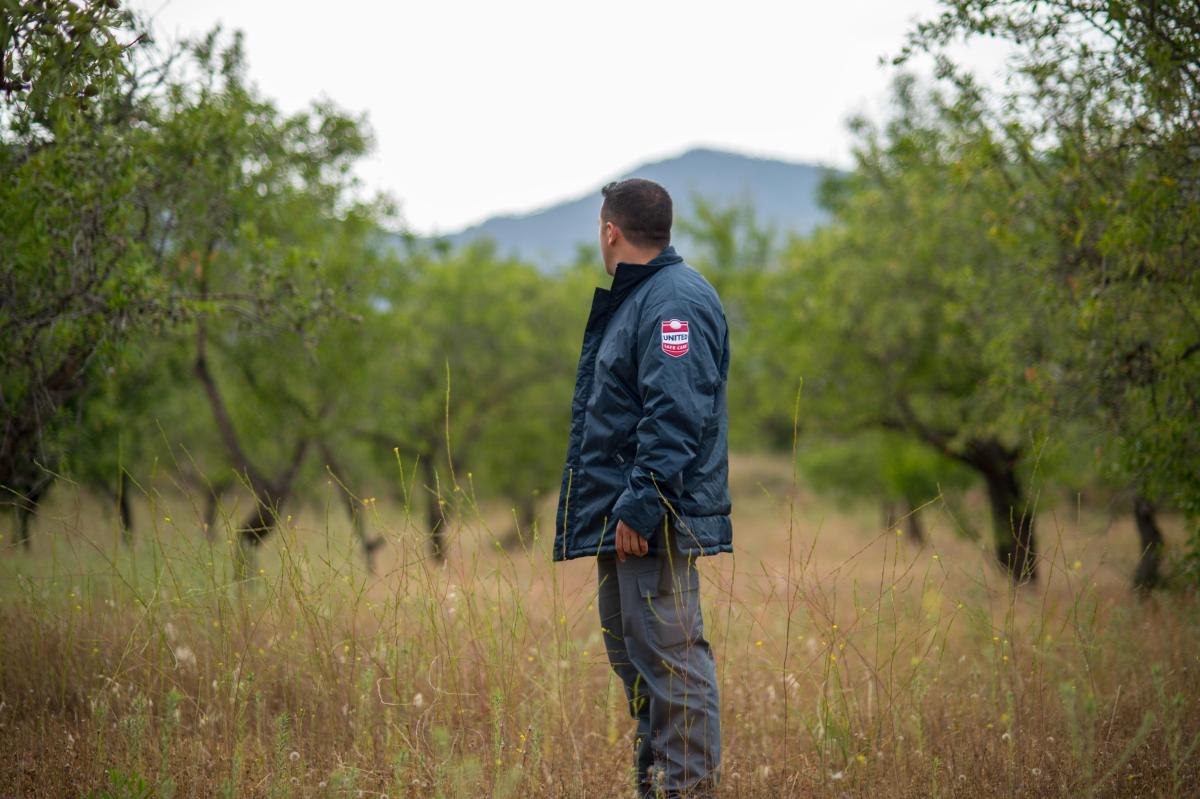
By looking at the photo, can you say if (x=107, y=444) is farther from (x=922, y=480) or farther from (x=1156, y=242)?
(x=922, y=480)

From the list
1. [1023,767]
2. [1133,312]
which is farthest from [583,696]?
[1133,312]

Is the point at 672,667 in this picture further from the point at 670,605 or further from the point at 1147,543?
the point at 1147,543

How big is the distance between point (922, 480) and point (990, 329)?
9.75 meters

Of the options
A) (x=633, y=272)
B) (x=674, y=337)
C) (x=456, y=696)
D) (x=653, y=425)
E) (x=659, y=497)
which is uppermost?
(x=633, y=272)

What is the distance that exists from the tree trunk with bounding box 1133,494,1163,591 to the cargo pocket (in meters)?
4.26

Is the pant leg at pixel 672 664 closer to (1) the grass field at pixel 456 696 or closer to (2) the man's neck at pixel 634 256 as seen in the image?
(1) the grass field at pixel 456 696

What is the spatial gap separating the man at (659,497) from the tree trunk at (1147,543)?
4.24 meters

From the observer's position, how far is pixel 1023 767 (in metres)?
3.79

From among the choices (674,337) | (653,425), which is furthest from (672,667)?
(674,337)

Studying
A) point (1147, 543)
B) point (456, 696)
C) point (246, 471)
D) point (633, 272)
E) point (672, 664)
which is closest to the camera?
point (672, 664)

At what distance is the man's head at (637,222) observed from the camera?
3896mm

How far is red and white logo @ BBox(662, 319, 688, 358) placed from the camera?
353 cm

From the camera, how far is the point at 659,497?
3449 millimetres

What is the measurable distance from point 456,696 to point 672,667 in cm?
129
